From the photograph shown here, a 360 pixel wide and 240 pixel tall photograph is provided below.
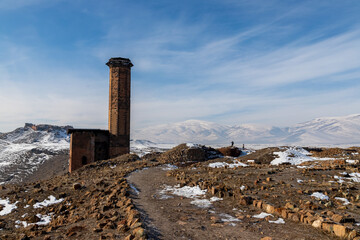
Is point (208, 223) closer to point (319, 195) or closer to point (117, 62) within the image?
point (319, 195)

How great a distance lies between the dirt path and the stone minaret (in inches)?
837

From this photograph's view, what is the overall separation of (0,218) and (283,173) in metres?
13.4

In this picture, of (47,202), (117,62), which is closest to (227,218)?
(47,202)

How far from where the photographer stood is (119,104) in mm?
29109

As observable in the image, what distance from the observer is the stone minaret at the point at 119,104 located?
28938 mm

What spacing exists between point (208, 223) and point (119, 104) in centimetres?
2491

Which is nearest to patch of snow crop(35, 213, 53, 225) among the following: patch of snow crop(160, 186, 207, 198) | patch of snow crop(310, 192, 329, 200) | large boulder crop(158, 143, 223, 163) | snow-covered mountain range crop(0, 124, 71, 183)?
patch of snow crop(160, 186, 207, 198)

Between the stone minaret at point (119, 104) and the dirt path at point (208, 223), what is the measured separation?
2126 cm

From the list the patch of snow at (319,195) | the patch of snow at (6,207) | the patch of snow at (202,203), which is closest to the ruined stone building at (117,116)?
the patch of snow at (6,207)

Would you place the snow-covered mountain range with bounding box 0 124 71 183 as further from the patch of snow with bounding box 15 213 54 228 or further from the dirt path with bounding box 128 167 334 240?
the dirt path with bounding box 128 167 334 240

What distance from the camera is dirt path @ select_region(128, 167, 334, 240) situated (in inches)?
209

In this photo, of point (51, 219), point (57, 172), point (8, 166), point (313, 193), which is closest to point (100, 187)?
point (51, 219)

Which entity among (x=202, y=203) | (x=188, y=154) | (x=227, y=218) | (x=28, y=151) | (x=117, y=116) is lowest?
(x=28, y=151)

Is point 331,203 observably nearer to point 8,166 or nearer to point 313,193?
point 313,193
